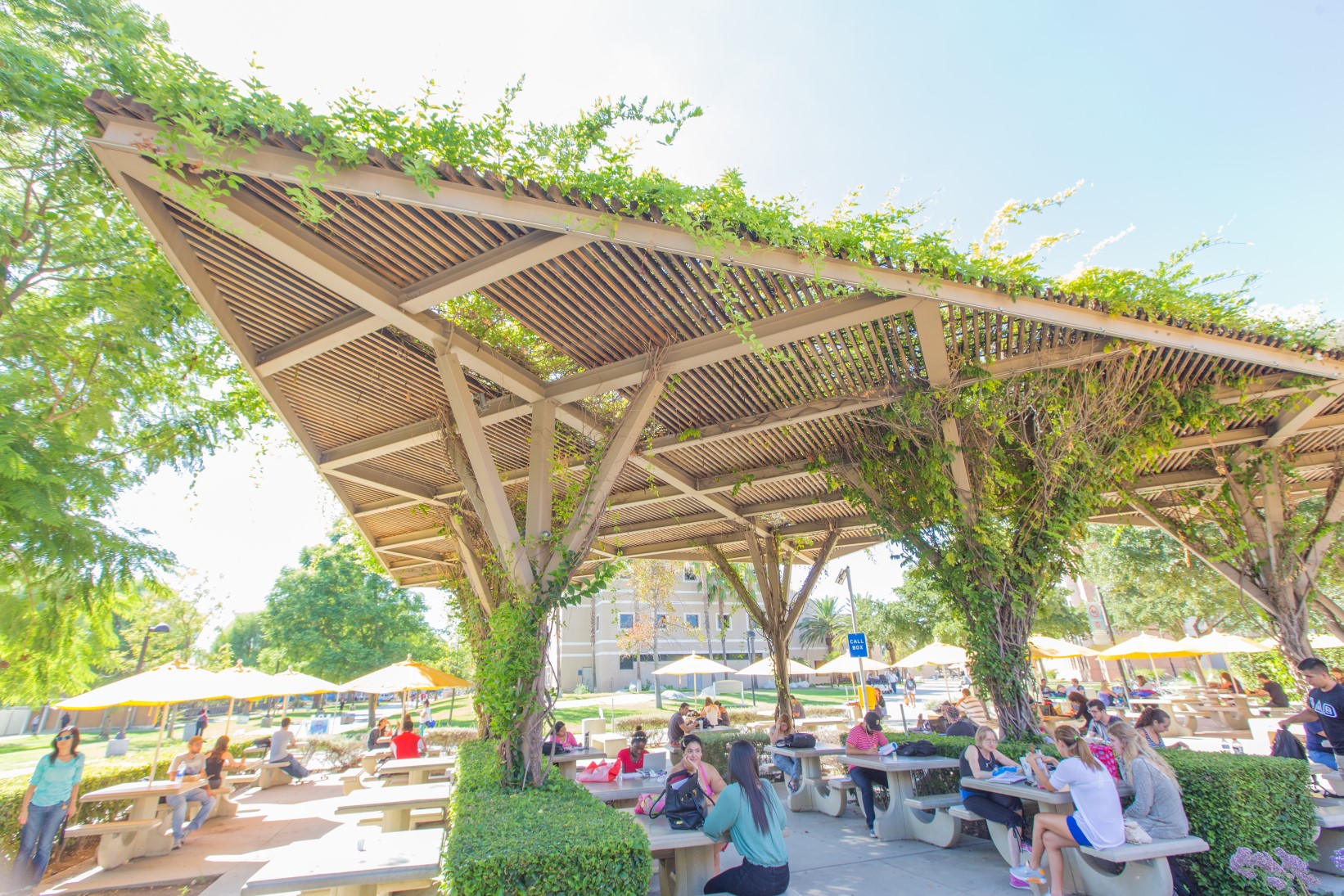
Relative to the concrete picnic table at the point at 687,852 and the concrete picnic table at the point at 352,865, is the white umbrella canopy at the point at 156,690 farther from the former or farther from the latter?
the concrete picnic table at the point at 687,852

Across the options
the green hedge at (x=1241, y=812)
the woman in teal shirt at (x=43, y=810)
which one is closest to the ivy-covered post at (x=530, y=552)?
the woman in teal shirt at (x=43, y=810)

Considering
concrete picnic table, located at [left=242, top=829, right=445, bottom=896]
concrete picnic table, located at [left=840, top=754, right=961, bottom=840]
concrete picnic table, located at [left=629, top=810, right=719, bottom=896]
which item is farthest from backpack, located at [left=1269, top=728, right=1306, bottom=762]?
concrete picnic table, located at [left=242, top=829, right=445, bottom=896]

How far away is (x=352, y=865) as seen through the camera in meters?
3.61

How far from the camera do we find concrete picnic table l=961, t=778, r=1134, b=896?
4.37 m

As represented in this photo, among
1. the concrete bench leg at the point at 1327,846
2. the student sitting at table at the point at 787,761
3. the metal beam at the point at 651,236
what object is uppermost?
the metal beam at the point at 651,236

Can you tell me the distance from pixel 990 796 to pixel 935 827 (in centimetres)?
88

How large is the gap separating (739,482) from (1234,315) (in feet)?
18.6

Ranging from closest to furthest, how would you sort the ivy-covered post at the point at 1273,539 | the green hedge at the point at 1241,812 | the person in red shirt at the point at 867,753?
the green hedge at the point at 1241,812 < the person in red shirt at the point at 867,753 < the ivy-covered post at the point at 1273,539

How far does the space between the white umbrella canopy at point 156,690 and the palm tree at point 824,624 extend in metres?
47.7

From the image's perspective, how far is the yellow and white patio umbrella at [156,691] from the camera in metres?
7.93

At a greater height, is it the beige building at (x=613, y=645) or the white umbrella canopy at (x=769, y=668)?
the beige building at (x=613, y=645)

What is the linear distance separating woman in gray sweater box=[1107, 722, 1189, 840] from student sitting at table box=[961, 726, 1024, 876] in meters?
0.93

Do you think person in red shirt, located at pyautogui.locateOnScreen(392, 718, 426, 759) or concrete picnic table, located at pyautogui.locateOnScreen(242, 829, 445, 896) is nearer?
concrete picnic table, located at pyautogui.locateOnScreen(242, 829, 445, 896)

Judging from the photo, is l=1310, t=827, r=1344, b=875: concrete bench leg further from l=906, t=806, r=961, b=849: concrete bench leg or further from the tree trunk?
the tree trunk
